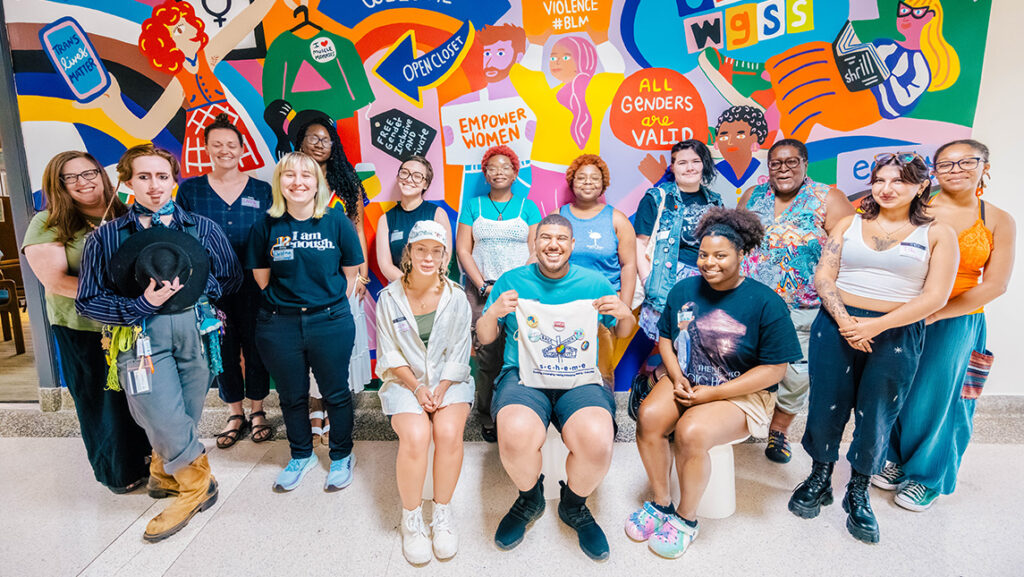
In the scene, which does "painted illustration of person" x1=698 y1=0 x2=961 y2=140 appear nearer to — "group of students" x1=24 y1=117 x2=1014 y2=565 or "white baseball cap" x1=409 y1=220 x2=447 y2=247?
"group of students" x1=24 y1=117 x2=1014 y2=565

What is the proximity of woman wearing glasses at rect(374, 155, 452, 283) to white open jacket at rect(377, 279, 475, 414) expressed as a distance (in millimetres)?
597

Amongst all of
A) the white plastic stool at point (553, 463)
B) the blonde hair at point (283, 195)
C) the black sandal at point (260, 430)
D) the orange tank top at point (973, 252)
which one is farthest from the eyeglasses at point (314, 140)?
the orange tank top at point (973, 252)

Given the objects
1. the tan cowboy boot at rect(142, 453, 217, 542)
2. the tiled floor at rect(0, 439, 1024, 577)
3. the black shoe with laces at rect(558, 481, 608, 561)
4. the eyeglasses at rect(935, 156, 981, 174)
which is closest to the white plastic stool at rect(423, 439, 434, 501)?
the tiled floor at rect(0, 439, 1024, 577)

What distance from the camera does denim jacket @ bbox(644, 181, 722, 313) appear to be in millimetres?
2596

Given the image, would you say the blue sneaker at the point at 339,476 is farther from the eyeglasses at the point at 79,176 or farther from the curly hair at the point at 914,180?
the curly hair at the point at 914,180

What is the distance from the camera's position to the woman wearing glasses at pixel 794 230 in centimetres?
237

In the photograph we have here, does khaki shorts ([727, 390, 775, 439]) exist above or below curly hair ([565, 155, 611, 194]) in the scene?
below

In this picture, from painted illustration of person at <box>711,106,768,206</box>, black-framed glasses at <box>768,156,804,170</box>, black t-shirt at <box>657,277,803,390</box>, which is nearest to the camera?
black t-shirt at <box>657,277,803,390</box>

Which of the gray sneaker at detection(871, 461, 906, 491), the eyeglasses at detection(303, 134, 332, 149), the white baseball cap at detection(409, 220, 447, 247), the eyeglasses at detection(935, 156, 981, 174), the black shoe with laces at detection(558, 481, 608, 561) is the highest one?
the eyeglasses at detection(303, 134, 332, 149)

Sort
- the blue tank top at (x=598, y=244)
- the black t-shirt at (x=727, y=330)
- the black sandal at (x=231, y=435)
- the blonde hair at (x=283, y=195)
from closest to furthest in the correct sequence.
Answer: the black t-shirt at (x=727, y=330)
the blonde hair at (x=283, y=195)
the blue tank top at (x=598, y=244)
the black sandal at (x=231, y=435)

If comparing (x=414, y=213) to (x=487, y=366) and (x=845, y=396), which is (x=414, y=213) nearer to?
(x=487, y=366)

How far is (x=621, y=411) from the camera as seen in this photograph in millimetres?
3154

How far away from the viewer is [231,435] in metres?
2.79

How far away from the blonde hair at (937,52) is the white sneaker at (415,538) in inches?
144
